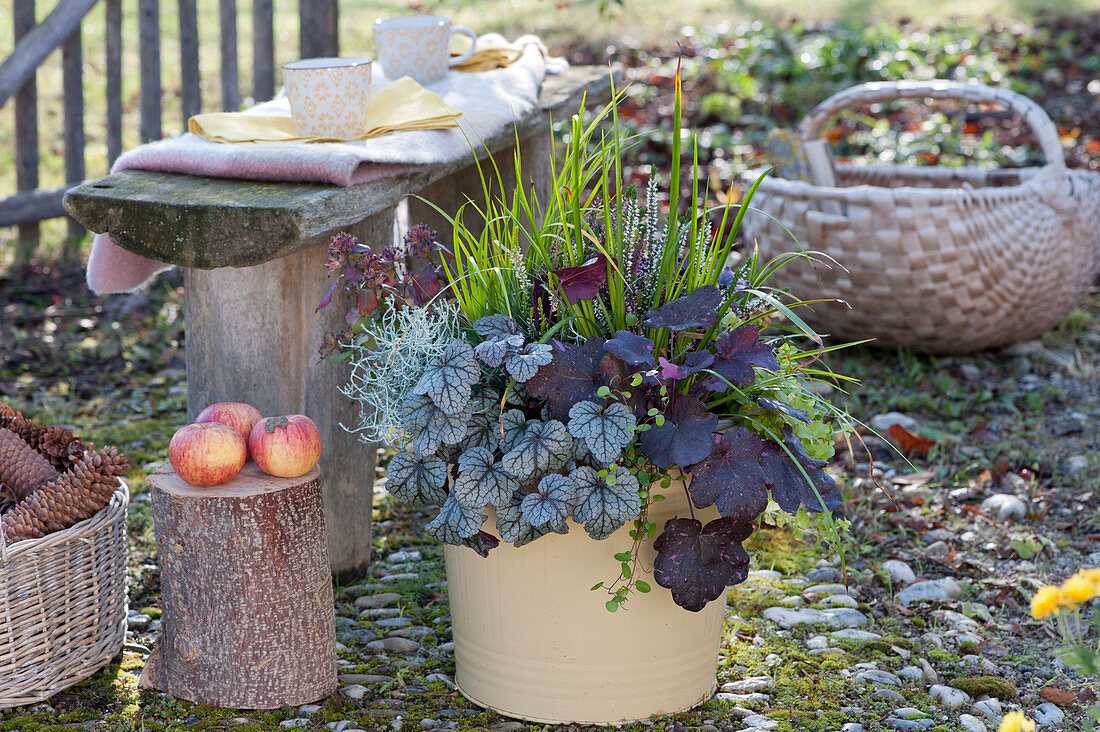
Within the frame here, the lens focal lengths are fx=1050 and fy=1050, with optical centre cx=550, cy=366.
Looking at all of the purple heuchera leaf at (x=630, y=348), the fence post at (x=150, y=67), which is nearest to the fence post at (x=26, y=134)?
the fence post at (x=150, y=67)

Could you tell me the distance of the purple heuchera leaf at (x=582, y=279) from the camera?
1.72 metres

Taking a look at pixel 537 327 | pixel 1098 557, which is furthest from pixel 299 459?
pixel 1098 557

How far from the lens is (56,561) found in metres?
1.89

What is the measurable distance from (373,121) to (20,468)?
103cm

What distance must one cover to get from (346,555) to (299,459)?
59 centimetres

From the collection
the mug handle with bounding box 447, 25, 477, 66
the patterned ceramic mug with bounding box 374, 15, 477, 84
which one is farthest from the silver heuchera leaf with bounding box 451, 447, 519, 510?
the mug handle with bounding box 447, 25, 477, 66

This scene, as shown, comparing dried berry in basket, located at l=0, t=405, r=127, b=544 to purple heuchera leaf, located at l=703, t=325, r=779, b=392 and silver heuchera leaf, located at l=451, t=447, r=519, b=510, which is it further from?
purple heuchera leaf, located at l=703, t=325, r=779, b=392

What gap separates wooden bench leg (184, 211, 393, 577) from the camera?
2205 mm

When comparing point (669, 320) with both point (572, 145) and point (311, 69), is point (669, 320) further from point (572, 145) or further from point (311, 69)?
point (311, 69)

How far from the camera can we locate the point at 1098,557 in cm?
248

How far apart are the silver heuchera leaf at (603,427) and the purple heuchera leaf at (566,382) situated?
3 centimetres

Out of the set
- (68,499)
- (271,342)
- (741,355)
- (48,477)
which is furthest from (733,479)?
(48,477)

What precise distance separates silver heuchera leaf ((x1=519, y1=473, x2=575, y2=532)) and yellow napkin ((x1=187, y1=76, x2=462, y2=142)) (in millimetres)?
954

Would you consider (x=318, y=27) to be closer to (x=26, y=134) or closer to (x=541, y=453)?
(x=26, y=134)
